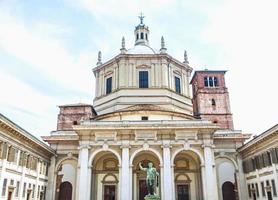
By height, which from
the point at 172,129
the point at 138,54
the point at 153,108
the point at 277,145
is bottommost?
the point at 277,145

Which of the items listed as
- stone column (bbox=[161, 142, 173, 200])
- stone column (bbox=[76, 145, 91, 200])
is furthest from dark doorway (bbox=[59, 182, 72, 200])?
stone column (bbox=[161, 142, 173, 200])

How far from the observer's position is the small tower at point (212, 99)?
33031 mm

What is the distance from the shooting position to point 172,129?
26.7 metres

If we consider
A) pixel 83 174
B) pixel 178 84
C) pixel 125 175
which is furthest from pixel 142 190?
pixel 178 84

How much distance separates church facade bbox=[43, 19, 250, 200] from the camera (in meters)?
26.1

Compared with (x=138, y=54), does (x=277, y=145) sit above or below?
below

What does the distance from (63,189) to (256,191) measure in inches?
733

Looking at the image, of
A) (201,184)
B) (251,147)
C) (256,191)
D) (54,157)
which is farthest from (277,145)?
(54,157)

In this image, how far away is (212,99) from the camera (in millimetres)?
33938

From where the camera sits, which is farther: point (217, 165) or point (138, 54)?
point (138, 54)

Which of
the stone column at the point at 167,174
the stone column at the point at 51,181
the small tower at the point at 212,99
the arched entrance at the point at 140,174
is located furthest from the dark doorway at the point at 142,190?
the small tower at the point at 212,99

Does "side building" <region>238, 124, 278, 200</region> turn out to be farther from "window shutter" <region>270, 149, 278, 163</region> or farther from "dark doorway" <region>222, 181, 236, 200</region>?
"dark doorway" <region>222, 181, 236, 200</region>

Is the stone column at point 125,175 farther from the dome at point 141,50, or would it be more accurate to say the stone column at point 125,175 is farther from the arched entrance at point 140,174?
the dome at point 141,50

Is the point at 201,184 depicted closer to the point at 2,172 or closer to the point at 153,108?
the point at 153,108
